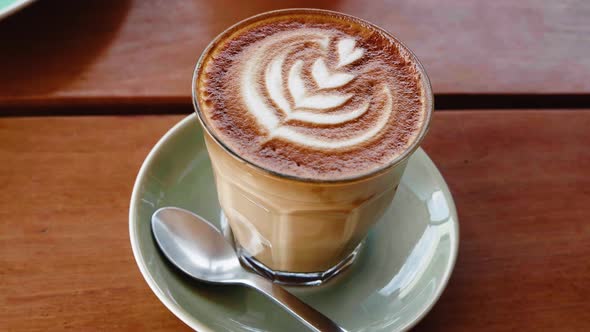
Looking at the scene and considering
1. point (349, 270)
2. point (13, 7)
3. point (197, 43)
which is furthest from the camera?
point (197, 43)

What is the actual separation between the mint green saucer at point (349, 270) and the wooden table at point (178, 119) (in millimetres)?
49

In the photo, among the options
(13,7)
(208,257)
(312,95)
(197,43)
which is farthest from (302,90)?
(13,7)

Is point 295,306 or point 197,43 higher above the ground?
point 197,43

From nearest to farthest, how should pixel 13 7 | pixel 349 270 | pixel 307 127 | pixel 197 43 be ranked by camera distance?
pixel 307 127
pixel 349 270
pixel 13 7
pixel 197 43

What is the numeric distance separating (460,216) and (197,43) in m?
0.60

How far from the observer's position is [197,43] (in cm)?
108

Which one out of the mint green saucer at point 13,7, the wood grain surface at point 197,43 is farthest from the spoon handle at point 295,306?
the mint green saucer at point 13,7

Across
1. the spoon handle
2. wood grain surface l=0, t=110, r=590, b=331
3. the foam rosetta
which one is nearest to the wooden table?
wood grain surface l=0, t=110, r=590, b=331

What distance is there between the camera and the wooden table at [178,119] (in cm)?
72

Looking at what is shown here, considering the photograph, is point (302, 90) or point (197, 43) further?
point (197, 43)

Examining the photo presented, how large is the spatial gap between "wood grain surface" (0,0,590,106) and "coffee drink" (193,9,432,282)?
296mm

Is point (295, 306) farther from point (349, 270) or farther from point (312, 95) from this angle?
point (312, 95)

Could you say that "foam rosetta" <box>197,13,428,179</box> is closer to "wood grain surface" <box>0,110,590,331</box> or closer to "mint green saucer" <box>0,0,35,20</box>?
"wood grain surface" <box>0,110,590,331</box>

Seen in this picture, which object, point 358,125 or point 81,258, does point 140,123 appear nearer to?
point 81,258
